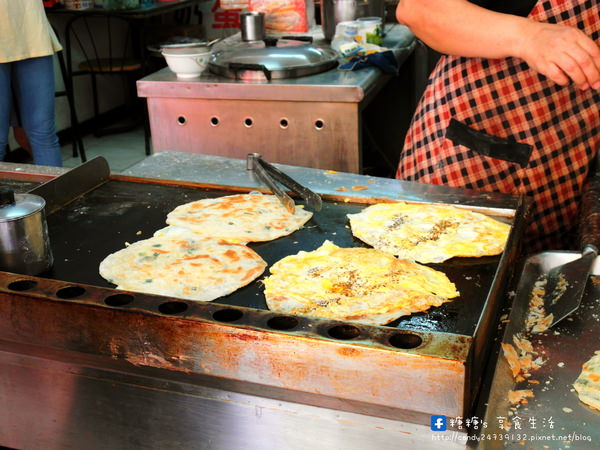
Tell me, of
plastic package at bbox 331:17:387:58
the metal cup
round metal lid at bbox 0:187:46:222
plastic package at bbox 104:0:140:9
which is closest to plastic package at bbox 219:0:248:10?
the metal cup

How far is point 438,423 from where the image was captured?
0.98 m

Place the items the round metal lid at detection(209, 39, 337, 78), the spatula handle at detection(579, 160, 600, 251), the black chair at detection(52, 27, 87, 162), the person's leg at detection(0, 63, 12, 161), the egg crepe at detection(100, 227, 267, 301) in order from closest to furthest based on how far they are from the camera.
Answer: the egg crepe at detection(100, 227, 267, 301), the spatula handle at detection(579, 160, 600, 251), the round metal lid at detection(209, 39, 337, 78), the person's leg at detection(0, 63, 12, 161), the black chair at detection(52, 27, 87, 162)

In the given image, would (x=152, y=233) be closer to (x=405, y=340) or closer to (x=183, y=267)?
(x=183, y=267)

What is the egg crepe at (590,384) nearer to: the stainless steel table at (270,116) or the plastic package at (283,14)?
the stainless steel table at (270,116)

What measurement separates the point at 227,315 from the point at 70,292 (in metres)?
0.30

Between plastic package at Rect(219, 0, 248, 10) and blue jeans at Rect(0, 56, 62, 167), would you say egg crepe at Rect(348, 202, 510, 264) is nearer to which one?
plastic package at Rect(219, 0, 248, 10)

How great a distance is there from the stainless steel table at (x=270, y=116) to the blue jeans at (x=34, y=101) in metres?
1.25

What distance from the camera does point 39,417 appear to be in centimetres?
129

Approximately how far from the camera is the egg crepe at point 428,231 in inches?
57.2

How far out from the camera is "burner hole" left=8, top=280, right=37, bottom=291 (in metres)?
1.17

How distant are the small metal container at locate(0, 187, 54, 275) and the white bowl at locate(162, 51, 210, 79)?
1594mm

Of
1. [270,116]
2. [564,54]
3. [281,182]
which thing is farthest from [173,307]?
[270,116]

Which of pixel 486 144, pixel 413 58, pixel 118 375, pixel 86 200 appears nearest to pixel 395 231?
pixel 486 144

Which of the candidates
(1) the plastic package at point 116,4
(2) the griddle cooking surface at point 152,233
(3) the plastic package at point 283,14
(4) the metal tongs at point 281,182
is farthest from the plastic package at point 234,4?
(2) the griddle cooking surface at point 152,233
